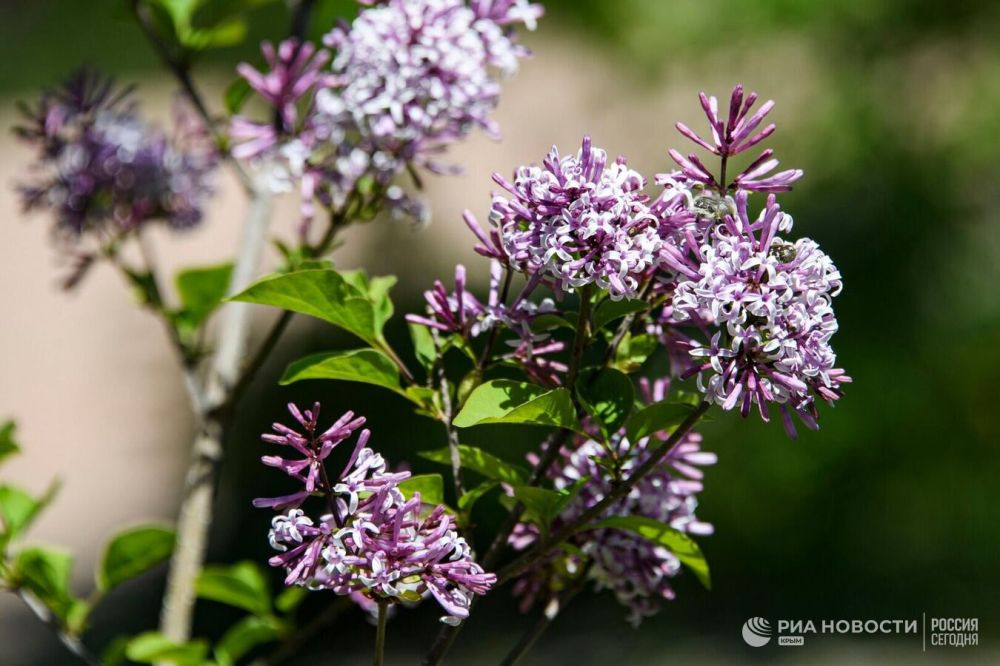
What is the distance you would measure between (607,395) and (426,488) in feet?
0.30

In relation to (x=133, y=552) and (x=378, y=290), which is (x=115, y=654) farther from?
(x=378, y=290)

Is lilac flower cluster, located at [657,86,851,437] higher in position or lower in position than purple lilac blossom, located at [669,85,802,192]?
lower

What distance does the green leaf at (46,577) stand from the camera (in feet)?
2.31

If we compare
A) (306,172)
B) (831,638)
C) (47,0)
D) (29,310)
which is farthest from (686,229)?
(47,0)

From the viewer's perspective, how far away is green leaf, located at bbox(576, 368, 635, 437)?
0.49 meters

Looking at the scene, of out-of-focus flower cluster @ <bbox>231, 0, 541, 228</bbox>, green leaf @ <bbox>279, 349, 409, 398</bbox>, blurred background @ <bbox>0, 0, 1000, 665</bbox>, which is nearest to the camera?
green leaf @ <bbox>279, 349, 409, 398</bbox>

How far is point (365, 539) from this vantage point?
16.3 inches

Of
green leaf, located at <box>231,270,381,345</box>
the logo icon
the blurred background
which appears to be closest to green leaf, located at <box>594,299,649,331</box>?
green leaf, located at <box>231,270,381,345</box>

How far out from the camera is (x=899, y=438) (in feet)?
7.99

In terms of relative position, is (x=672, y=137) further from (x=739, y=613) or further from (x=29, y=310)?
(x=29, y=310)

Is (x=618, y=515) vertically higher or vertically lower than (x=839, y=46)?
lower

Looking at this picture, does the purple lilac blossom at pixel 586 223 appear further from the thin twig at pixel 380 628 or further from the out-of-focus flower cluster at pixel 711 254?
the thin twig at pixel 380 628

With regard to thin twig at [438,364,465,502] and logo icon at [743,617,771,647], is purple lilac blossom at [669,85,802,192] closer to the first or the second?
thin twig at [438,364,465,502]

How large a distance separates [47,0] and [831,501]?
21.7ft
